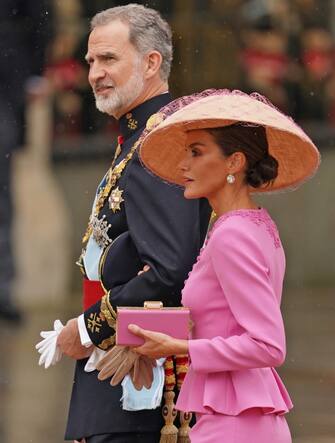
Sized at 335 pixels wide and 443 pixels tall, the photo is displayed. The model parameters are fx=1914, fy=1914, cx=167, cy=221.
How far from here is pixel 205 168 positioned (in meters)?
4.77

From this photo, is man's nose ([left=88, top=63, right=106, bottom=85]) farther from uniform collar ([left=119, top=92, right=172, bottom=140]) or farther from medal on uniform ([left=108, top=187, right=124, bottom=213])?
medal on uniform ([left=108, top=187, right=124, bottom=213])

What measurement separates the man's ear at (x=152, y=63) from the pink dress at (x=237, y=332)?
2.68 feet

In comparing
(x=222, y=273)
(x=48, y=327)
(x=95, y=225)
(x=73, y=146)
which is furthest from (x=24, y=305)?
(x=222, y=273)

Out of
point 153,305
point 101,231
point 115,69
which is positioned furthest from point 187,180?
point 115,69

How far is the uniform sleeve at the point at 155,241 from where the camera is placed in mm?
5094

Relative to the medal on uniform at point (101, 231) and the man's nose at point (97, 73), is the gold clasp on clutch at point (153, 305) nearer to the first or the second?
the medal on uniform at point (101, 231)

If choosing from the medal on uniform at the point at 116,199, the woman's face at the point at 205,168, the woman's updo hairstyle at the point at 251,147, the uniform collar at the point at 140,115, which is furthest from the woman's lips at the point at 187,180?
the uniform collar at the point at 140,115

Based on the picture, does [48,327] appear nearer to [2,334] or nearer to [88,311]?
[2,334]

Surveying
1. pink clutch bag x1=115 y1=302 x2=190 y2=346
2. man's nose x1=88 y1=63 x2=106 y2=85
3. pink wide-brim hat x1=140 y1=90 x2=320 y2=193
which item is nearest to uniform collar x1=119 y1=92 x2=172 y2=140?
man's nose x1=88 y1=63 x2=106 y2=85

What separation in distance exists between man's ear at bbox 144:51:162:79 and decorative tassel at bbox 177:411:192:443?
957 millimetres

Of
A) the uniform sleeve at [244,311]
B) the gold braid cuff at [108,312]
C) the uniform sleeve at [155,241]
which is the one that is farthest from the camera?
the gold braid cuff at [108,312]

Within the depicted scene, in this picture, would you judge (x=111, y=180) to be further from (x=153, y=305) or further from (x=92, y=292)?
(x=153, y=305)

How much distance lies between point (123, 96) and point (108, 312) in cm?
63

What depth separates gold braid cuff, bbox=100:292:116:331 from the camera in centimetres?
520
